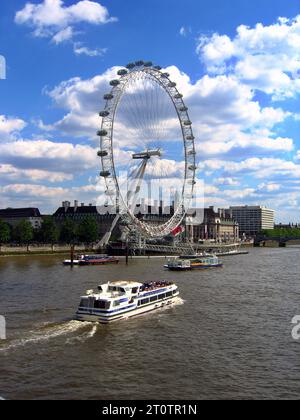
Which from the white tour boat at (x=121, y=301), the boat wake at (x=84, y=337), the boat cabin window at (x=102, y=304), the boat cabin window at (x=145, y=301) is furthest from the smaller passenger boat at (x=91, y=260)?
the boat wake at (x=84, y=337)

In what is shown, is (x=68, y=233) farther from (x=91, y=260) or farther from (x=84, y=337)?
(x=84, y=337)

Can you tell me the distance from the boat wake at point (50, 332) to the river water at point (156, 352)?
1.7 inches

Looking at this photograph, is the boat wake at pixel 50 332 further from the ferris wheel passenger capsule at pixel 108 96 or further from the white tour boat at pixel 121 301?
the ferris wheel passenger capsule at pixel 108 96

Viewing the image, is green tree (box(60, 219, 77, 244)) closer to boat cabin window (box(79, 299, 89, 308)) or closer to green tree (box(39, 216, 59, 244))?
green tree (box(39, 216, 59, 244))

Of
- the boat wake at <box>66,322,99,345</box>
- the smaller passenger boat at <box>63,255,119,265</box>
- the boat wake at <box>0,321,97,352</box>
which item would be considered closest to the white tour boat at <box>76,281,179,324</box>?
the boat wake at <box>0,321,97,352</box>

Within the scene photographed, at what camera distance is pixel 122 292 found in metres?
31.4

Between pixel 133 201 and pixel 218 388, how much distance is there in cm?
6844

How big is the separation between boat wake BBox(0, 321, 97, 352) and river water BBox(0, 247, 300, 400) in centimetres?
4

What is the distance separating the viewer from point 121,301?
3014 cm

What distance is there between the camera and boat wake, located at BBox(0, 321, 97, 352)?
75.9 ft

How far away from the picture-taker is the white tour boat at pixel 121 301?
28719 mm
